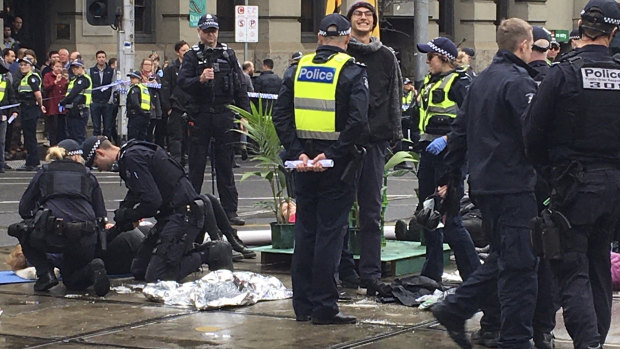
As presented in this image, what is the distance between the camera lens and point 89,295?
1017 cm

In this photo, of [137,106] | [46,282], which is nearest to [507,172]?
[46,282]

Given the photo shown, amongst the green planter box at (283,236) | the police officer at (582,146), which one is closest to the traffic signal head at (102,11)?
the green planter box at (283,236)

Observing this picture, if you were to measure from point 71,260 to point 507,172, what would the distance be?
393cm

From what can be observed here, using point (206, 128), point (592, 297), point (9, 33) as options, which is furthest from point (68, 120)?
point (592, 297)

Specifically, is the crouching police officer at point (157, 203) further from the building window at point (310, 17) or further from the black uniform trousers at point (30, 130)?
the building window at point (310, 17)

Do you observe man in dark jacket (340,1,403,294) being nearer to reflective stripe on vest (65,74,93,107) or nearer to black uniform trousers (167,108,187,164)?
black uniform trousers (167,108,187,164)

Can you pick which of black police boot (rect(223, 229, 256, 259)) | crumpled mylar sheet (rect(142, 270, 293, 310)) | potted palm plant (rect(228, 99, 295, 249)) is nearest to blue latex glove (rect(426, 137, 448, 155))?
crumpled mylar sheet (rect(142, 270, 293, 310))

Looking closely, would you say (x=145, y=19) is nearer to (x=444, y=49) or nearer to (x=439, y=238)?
(x=444, y=49)

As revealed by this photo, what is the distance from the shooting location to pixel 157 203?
34.0 ft

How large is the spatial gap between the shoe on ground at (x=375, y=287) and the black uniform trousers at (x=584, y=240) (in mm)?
2525

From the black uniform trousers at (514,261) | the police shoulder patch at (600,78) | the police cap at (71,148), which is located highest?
the police shoulder patch at (600,78)

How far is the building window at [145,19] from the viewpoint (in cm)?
2958

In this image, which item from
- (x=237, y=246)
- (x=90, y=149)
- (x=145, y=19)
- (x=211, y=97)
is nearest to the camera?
(x=90, y=149)

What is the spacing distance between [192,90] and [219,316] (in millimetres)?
4700
